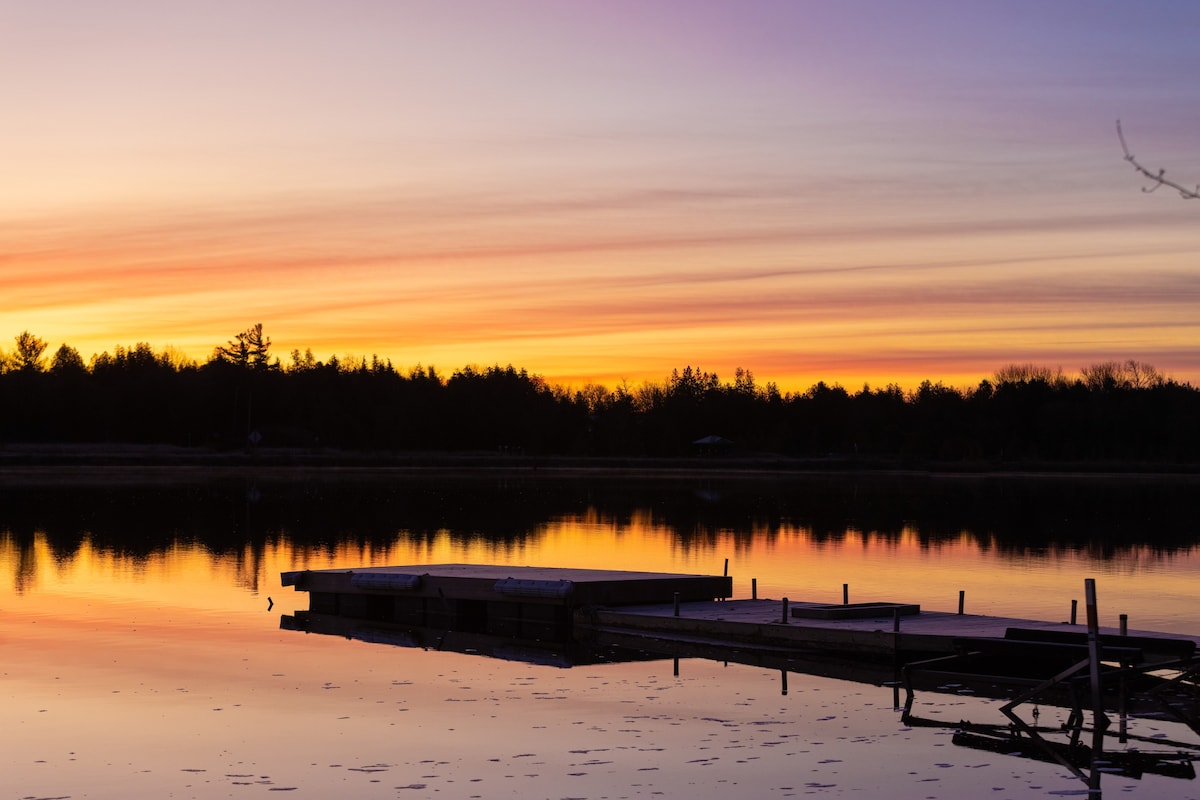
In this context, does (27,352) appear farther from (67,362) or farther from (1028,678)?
(1028,678)

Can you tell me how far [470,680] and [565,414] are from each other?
122833mm

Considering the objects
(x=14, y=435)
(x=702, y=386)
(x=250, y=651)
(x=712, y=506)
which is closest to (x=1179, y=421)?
(x=702, y=386)

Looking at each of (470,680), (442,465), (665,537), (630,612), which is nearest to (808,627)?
(630,612)

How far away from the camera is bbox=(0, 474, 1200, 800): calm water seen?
1393 cm

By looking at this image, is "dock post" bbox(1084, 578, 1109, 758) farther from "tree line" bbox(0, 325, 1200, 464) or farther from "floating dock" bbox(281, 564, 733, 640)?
"tree line" bbox(0, 325, 1200, 464)

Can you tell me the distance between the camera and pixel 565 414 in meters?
143

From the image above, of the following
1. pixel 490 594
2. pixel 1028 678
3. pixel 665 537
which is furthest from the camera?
pixel 665 537

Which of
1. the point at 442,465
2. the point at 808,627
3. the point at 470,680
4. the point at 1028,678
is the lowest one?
the point at 470,680

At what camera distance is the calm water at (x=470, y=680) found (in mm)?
13930

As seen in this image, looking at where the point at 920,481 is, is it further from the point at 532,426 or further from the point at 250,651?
the point at 250,651

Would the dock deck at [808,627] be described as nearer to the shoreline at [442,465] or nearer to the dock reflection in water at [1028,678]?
the dock reflection in water at [1028,678]

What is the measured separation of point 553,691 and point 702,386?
134 m

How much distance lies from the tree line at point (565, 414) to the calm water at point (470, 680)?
74.1m

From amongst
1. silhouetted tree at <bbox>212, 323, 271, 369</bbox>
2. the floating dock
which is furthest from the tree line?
the floating dock
